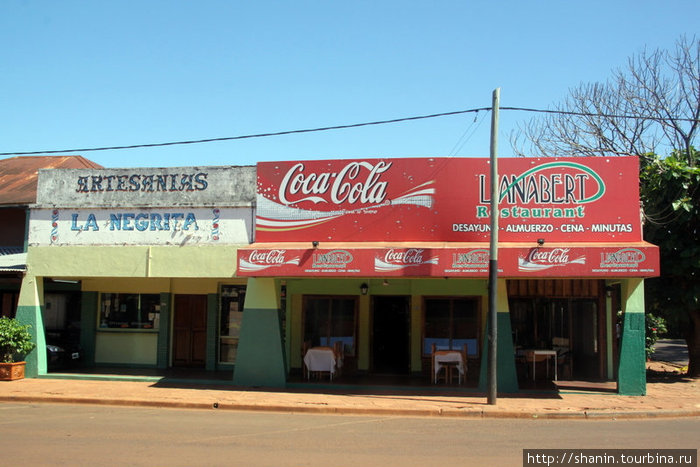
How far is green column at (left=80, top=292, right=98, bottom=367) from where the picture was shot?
61.4ft

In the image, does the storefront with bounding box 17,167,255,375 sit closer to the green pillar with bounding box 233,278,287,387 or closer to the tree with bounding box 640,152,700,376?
the green pillar with bounding box 233,278,287,387

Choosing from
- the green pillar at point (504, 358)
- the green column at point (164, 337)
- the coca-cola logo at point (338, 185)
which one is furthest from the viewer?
the green column at point (164, 337)

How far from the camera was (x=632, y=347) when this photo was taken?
557 inches

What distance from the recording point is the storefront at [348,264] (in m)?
14.2

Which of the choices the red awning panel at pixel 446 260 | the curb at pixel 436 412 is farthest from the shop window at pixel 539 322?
the curb at pixel 436 412

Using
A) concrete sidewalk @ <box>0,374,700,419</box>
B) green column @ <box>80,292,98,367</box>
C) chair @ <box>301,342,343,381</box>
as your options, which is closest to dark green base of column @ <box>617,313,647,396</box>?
concrete sidewalk @ <box>0,374,700,419</box>

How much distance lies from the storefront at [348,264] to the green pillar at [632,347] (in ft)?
0.13

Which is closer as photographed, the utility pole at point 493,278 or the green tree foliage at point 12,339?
the utility pole at point 493,278

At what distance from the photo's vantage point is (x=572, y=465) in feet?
25.0

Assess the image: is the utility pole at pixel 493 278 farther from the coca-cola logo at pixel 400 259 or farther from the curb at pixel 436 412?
the coca-cola logo at pixel 400 259

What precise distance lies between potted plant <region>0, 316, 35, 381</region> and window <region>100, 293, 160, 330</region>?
9.79ft

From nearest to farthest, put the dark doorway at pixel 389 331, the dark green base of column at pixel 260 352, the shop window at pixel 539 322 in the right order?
the dark green base of column at pixel 260 352, the shop window at pixel 539 322, the dark doorway at pixel 389 331

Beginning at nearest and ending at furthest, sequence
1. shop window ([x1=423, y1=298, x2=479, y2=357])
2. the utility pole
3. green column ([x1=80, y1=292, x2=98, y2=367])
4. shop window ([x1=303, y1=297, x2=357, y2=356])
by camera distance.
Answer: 1. the utility pole
2. shop window ([x1=423, y1=298, x2=479, y2=357])
3. shop window ([x1=303, y1=297, x2=357, y2=356])
4. green column ([x1=80, y1=292, x2=98, y2=367])

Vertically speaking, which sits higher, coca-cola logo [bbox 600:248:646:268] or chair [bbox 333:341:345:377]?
coca-cola logo [bbox 600:248:646:268]
